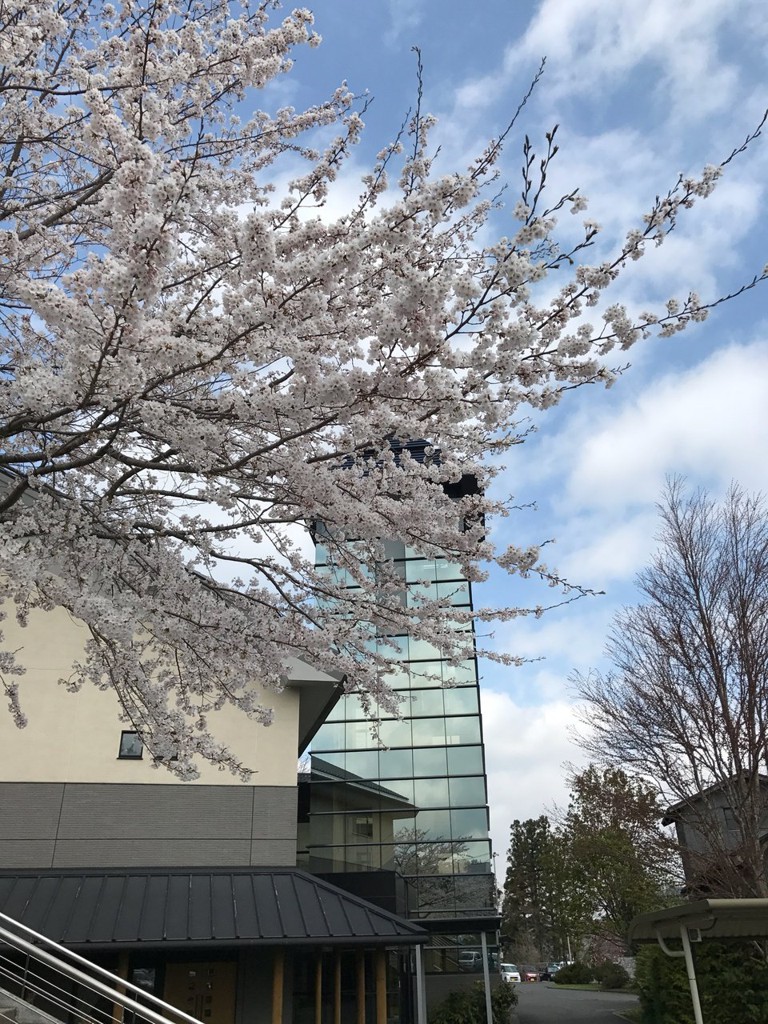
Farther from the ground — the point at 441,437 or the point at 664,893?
the point at 441,437

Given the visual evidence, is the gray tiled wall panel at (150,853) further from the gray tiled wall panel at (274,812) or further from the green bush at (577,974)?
the green bush at (577,974)

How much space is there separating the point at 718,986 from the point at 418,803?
7.91 m

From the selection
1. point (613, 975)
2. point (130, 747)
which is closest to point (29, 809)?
point (130, 747)

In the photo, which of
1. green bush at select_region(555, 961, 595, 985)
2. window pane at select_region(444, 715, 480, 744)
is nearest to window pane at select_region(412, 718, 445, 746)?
window pane at select_region(444, 715, 480, 744)

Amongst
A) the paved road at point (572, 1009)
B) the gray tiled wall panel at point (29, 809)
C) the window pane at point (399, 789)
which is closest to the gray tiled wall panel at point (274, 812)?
the gray tiled wall panel at point (29, 809)

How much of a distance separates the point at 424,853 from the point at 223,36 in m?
16.6

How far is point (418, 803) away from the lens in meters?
18.2

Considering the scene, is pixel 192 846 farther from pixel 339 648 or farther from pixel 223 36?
pixel 223 36

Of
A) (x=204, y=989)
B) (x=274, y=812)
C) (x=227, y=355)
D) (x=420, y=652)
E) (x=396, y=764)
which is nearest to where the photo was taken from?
(x=227, y=355)

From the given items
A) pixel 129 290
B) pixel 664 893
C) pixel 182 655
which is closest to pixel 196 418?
pixel 129 290

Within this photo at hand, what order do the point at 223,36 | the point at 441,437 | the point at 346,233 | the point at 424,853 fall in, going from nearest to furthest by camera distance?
the point at 346,233, the point at 441,437, the point at 223,36, the point at 424,853

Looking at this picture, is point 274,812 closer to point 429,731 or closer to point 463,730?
point 429,731

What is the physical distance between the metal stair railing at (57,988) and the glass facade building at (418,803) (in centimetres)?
748

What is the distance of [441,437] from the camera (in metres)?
5.68
